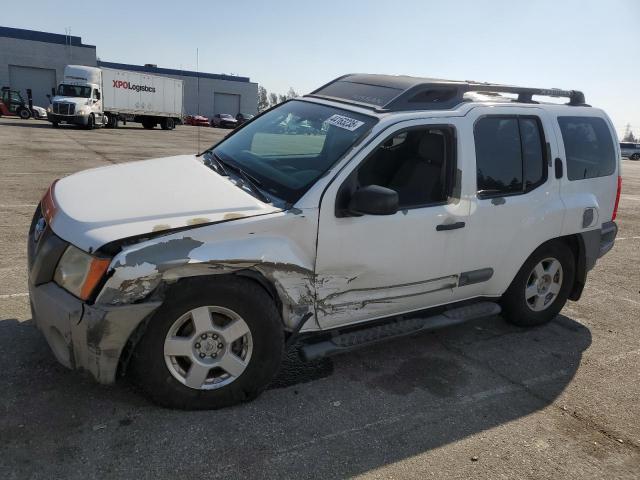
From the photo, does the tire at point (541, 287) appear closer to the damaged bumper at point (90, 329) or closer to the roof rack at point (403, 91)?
the roof rack at point (403, 91)

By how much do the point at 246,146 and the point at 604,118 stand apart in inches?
132

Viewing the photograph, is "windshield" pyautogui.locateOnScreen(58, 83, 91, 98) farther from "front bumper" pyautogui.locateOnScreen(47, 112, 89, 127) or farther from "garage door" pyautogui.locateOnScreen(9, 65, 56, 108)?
"garage door" pyautogui.locateOnScreen(9, 65, 56, 108)

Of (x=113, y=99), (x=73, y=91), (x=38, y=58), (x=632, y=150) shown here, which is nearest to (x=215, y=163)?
(x=73, y=91)

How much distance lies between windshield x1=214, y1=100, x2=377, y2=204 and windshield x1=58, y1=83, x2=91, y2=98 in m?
28.8

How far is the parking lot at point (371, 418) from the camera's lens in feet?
8.55

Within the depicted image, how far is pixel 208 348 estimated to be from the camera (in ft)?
9.56

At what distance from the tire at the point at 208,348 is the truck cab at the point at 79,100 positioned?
2893 centimetres

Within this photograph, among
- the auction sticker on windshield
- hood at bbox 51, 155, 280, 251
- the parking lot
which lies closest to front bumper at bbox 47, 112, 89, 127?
the parking lot

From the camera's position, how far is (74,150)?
16672mm

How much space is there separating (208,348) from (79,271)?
0.81m

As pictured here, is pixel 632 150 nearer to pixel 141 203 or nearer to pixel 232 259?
pixel 232 259

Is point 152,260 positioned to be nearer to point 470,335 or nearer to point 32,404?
point 32,404

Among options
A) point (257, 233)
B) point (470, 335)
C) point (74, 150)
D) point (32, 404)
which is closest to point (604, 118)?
point (470, 335)

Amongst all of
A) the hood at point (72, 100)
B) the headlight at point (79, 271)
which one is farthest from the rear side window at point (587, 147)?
the hood at point (72, 100)
